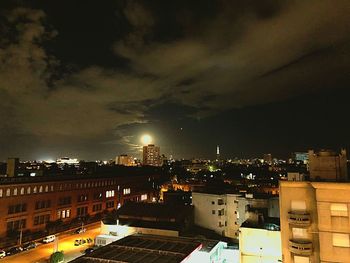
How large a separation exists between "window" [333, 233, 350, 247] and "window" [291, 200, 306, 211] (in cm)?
204

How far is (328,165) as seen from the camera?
17.9m

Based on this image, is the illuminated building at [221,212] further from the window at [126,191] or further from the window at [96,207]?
the window at [126,191]

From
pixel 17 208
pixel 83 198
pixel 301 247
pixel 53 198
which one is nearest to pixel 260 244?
pixel 301 247

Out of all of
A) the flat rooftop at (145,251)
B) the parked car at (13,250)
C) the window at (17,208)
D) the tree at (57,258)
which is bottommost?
the parked car at (13,250)

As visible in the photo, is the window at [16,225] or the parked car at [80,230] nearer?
the window at [16,225]

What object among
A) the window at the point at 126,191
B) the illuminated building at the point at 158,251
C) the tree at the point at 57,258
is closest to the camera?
the illuminated building at the point at 158,251

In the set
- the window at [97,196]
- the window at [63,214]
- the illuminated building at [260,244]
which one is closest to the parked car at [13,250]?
the window at [63,214]

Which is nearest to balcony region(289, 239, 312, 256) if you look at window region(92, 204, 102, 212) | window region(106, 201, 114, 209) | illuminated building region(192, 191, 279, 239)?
illuminated building region(192, 191, 279, 239)

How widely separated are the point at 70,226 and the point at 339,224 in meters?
49.3

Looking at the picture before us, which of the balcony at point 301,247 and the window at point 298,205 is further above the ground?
the window at point 298,205

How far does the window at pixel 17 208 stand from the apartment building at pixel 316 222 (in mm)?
42034

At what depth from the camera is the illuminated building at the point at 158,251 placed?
2528 centimetres

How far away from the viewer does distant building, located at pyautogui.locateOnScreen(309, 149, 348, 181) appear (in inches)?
696

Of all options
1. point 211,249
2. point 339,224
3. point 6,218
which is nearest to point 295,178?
point 339,224
